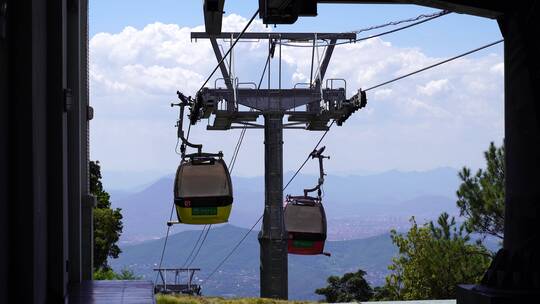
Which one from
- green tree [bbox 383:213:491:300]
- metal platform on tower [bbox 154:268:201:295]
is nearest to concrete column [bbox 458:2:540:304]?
metal platform on tower [bbox 154:268:201:295]

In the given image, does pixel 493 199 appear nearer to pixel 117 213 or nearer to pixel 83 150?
pixel 117 213

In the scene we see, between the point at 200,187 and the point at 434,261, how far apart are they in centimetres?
1111

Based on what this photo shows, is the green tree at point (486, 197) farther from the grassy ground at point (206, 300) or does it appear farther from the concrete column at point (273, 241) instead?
the grassy ground at point (206, 300)

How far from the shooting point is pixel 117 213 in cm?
3081

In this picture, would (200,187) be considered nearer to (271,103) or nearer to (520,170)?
(271,103)

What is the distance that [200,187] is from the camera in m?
17.2

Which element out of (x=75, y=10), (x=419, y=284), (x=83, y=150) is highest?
(x=75, y=10)

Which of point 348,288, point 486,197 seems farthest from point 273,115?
point 348,288

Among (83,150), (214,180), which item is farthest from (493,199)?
Answer: (83,150)

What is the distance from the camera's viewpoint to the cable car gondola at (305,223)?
2064 cm

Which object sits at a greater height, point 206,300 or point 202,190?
point 202,190

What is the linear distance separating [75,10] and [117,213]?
22.8 meters

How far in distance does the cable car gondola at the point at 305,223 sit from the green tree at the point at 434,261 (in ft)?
18.9

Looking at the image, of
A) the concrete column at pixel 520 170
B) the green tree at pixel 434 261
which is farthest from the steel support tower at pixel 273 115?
the concrete column at pixel 520 170
